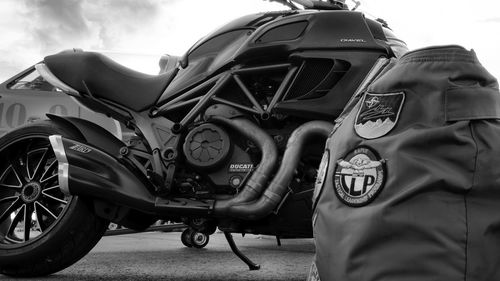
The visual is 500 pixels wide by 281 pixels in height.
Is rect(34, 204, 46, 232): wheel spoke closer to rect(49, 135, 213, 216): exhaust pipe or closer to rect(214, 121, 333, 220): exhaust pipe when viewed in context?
rect(49, 135, 213, 216): exhaust pipe

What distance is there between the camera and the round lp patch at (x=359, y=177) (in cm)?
121

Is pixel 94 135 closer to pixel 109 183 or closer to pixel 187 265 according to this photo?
pixel 109 183

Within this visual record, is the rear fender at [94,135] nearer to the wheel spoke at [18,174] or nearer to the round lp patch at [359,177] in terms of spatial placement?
the wheel spoke at [18,174]

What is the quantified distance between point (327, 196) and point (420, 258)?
269mm

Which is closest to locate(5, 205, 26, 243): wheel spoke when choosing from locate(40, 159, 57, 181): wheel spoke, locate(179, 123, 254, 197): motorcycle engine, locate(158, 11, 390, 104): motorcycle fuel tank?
locate(40, 159, 57, 181): wheel spoke

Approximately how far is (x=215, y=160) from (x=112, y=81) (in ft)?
2.88

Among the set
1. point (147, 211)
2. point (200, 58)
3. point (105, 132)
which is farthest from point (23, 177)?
point (200, 58)

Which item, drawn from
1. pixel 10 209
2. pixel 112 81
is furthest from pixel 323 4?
pixel 10 209

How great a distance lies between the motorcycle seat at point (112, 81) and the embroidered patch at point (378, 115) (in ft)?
6.76

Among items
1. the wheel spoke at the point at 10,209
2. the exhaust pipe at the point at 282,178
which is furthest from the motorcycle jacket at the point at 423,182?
the wheel spoke at the point at 10,209

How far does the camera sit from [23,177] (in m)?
3.33

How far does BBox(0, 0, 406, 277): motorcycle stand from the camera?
278cm

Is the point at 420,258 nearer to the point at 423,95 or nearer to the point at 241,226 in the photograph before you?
the point at 423,95

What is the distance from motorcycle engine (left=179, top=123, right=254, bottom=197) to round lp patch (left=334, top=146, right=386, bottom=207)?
155 cm
